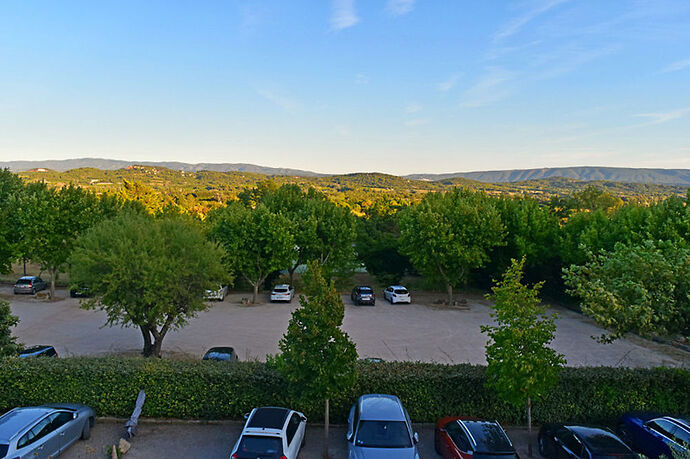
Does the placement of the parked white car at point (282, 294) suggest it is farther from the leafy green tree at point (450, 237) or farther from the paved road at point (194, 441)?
the paved road at point (194, 441)

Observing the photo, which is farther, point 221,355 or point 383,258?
point 383,258

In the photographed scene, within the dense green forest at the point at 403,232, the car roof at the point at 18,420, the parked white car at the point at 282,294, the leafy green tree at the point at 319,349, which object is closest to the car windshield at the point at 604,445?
the leafy green tree at the point at 319,349

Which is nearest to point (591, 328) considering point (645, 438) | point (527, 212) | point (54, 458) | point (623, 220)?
point (623, 220)

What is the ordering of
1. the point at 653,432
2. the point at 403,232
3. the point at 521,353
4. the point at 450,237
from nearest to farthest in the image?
1. the point at 653,432
2. the point at 521,353
3. the point at 450,237
4. the point at 403,232

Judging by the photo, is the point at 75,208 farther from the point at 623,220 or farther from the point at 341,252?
the point at 623,220

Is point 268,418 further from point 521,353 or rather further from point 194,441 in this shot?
point 521,353

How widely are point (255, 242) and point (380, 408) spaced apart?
22.1 meters

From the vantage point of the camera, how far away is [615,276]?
13.1 metres

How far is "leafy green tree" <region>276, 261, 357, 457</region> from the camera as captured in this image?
10.7m

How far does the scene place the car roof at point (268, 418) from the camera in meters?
10.0

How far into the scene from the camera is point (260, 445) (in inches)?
372

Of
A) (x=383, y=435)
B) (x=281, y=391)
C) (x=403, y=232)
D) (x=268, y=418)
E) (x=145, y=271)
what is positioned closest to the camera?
(x=383, y=435)

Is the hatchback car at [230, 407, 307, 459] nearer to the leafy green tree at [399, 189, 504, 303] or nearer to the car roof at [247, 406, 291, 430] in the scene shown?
the car roof at [247, 406, 291, 430]

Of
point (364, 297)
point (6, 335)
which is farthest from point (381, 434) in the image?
point (364, 297)
